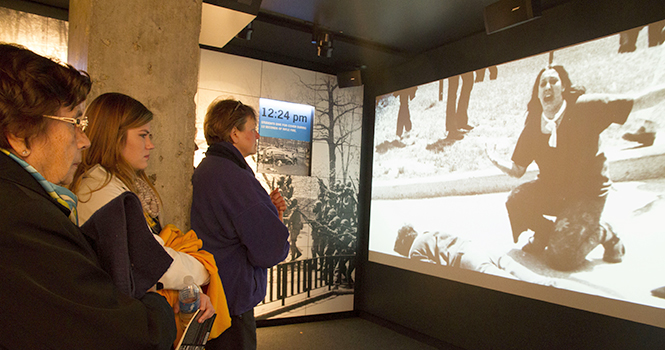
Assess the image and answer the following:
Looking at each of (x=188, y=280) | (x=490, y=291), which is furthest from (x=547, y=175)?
(x=188, y=280)

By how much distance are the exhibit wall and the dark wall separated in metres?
0.24

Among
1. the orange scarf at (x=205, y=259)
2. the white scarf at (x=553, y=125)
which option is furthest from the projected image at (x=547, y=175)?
the orange scarf at (x=205, y=259)

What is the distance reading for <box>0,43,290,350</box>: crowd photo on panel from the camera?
646 mm

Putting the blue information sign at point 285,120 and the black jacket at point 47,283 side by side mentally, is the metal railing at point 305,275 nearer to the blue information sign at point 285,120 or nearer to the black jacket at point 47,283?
the blue information sign at point 285,120

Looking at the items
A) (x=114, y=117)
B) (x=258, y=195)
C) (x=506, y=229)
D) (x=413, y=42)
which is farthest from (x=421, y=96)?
(x=114, y=117)

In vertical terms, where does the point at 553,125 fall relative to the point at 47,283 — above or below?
above

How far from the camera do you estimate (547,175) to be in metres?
3.34

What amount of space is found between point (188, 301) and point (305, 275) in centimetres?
408

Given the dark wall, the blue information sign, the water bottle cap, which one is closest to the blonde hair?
the water bottle cap

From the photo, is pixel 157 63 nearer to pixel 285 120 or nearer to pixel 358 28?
pixel 358 28

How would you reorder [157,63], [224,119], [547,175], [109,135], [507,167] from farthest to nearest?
[507,167]
[547,175]
[224,119]
[157,63]
[109,135]

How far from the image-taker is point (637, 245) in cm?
276

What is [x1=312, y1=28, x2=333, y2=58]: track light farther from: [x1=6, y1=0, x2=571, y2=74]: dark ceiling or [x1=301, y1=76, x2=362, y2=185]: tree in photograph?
[x1=301, y1=76, x2=362, y2=185]: tree in photograph

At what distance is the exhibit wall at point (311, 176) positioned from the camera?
4781 mm
